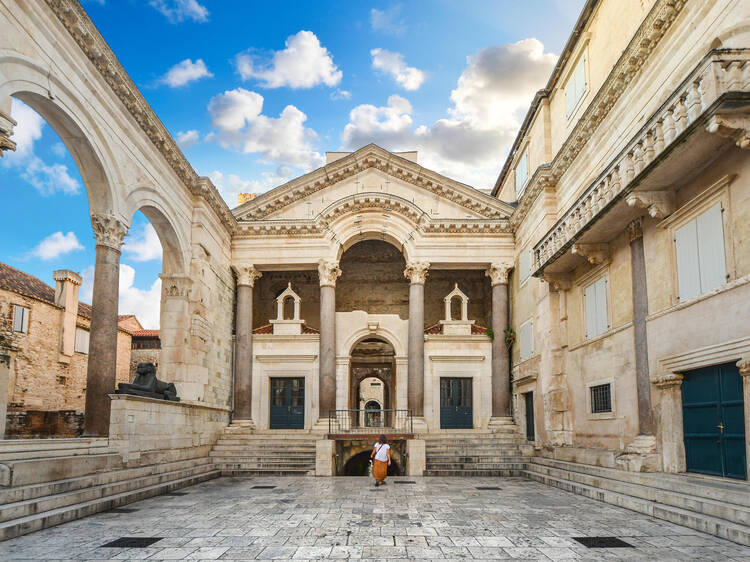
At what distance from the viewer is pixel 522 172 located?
25859mm

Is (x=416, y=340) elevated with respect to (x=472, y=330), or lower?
lower

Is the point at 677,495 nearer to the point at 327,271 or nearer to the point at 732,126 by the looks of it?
the point at 732,126

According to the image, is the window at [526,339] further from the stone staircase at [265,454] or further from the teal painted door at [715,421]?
the teal painted door at [715,421]

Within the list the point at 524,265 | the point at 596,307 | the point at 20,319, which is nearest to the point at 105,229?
the point at 596,307

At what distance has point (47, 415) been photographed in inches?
957

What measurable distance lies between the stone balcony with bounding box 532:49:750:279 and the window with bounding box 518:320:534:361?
220 inches

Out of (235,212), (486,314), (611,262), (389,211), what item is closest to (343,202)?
(389,211)

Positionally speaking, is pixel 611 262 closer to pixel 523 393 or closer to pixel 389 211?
pixel 523 393

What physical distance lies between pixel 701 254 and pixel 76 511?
39.7ft

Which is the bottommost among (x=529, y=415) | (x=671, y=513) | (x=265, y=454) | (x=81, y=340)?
(x=265, y=454)

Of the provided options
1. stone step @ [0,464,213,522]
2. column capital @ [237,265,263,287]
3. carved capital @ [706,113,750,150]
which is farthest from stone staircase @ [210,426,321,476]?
carved capital @ [706,113,750,150]

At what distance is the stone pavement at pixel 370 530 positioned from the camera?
24.9 feet

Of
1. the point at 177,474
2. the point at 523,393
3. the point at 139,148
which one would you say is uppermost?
the point at 139,148

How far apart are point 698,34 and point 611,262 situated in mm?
5830
